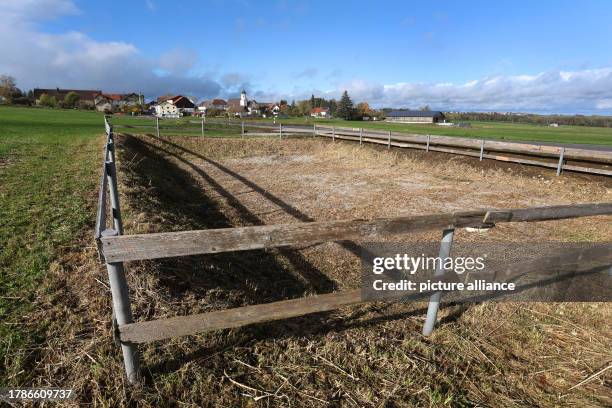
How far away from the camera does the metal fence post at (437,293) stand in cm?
329


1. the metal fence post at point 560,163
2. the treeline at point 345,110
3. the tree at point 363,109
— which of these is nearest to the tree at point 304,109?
the treeline at point 345,110

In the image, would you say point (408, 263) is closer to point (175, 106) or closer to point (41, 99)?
point (41, 99)

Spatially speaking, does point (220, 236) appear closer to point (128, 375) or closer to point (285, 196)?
point (128, 375)

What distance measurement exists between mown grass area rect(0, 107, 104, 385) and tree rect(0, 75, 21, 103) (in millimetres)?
112214

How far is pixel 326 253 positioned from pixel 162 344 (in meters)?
3.99

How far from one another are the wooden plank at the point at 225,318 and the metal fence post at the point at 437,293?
87 cm

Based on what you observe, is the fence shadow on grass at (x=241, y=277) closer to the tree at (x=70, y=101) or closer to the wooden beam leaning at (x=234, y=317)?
the wooden beam leaning at (x=234, y=317)

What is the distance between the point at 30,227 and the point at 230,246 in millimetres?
4841

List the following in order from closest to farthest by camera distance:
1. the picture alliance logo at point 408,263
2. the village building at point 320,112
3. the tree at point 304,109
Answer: the picture alliance logo at point 408,263 → the tree at point 304,109 → the village building at point 320,112

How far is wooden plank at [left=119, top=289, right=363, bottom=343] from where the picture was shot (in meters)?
2.61

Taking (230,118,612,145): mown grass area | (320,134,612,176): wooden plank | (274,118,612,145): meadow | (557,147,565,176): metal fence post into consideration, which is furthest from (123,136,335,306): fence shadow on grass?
(230,118,612,145): mown grass area

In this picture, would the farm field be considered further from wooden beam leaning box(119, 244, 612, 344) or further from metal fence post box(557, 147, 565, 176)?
metal fence post box(557, 147, 565, 176)

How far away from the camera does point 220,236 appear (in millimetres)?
2582

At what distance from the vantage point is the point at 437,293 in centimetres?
349
